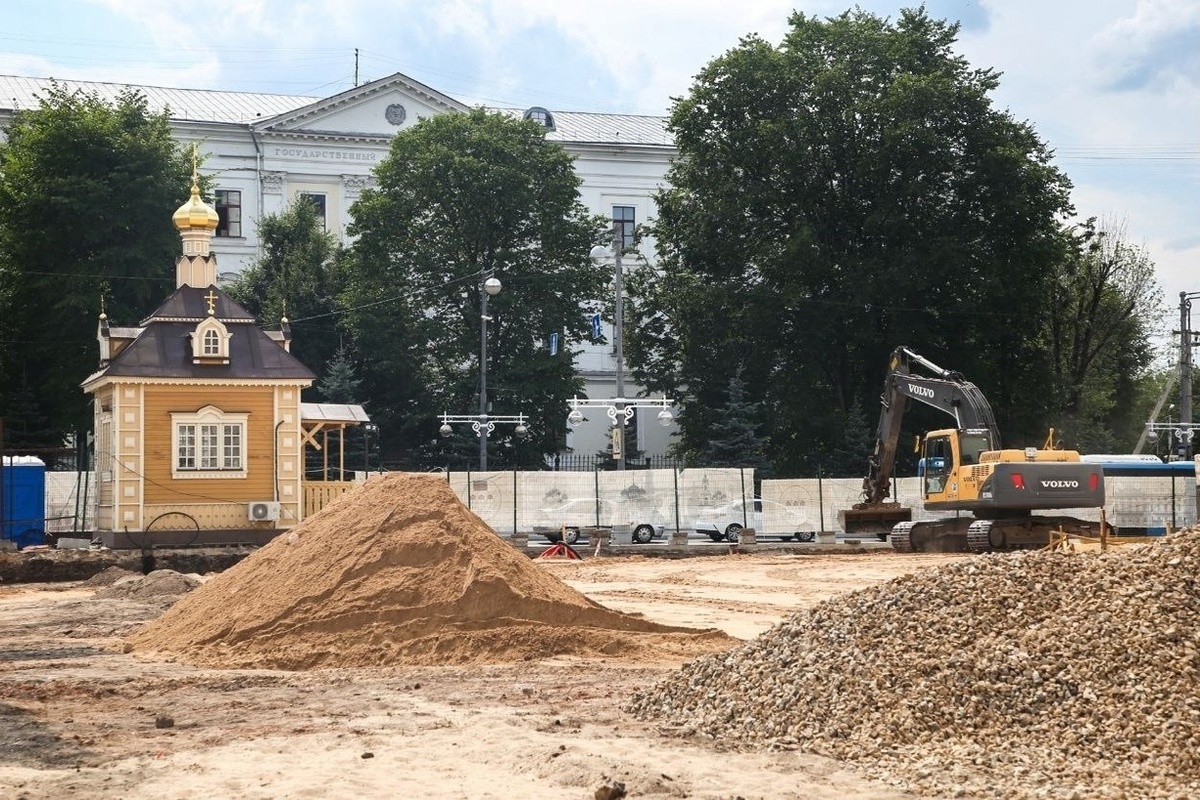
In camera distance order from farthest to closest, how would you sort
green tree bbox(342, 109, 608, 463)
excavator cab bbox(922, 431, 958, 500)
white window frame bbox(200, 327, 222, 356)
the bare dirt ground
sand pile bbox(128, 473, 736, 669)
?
green tree bbox(342, 109, 608, 463) < white window frame bbox(200, 327, 222, 356) < excavator cab bbox(922, 431, 958, 500) < sand pile bbox(128, 473, 736, 669) < the bare dirt ground

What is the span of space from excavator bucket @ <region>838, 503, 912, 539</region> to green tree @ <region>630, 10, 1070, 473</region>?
16.4m

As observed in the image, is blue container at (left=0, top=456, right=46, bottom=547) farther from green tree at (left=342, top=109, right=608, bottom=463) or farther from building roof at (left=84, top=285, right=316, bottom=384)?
green tree at (left=342, top=109, right=608, bottom=463)

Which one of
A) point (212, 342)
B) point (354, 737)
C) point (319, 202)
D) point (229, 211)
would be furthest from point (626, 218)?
point (354, 737)

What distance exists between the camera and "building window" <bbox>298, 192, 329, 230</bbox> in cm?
6794

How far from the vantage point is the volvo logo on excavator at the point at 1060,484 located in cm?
3225

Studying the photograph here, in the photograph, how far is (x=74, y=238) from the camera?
52.9 m

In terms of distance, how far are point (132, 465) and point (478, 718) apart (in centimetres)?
2418

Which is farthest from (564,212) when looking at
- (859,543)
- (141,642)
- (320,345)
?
(141,642)

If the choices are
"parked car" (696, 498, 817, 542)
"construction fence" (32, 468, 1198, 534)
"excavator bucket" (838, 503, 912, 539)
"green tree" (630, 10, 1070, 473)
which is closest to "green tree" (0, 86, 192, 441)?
"construction fence" (32, 468, 1198, 534)

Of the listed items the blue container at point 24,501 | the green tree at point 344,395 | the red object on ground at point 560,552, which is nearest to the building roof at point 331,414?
the blue container at point 24,501

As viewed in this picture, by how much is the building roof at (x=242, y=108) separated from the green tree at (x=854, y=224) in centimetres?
1476

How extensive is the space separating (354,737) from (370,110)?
5948 cm

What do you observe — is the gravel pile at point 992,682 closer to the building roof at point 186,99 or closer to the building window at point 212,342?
the building window at point 212,342

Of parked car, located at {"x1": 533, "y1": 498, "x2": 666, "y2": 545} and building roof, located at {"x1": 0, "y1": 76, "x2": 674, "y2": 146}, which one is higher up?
building roof, located at {"x1": 0, "y1": 76, "x2": 674, "y2": 146}
